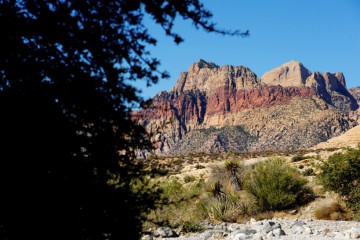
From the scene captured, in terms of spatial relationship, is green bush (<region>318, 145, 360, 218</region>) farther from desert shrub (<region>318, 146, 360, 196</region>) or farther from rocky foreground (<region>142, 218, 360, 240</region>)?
rocky foreground (<region>142, 218, 360, 240</region>)

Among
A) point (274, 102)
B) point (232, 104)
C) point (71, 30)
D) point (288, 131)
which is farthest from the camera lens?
point (232, 104)

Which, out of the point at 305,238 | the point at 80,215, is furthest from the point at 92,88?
the point at 305,238

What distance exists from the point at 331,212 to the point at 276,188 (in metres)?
2.83

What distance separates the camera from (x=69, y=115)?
421cm

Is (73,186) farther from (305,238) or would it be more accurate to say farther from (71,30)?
(305,238)

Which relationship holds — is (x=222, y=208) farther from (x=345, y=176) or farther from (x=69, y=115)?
(x=69, y=115)

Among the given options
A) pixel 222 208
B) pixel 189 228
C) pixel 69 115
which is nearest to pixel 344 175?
pixel 222 208

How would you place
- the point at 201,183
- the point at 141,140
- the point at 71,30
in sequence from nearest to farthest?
1. the point at 71,30
2. the point at 141,140
3. the point at 201,183

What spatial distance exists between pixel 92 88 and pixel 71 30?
0.59 m

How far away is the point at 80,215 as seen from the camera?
4.25 meters

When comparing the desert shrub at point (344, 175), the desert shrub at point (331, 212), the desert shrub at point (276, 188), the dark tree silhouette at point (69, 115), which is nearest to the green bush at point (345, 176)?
the desert shrub at point (344, 175)

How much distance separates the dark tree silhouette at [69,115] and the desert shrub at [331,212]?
1337 centimetres

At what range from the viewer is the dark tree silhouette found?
3.85 meters

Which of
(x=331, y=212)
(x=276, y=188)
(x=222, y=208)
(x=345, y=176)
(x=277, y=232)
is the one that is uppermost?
(x=345, y=176)
